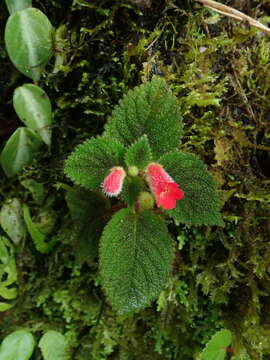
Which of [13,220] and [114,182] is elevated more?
[114,182]

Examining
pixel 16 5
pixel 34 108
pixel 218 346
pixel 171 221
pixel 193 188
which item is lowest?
pixel 218 346

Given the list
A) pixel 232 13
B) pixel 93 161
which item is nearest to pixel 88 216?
pixel 93 161

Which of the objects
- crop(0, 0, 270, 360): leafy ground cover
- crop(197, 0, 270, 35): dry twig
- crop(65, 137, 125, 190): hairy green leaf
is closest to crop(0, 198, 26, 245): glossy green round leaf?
crop(0, 0, 270, 360): leafy ground cover

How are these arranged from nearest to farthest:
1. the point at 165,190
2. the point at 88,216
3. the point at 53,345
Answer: the point at 165,190, the point at 88,216, the point at 53,345

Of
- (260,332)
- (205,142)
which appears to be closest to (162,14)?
(205,142)

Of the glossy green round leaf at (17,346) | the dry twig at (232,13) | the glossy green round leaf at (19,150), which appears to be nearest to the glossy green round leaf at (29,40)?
the glossy green round leaf at (19,150)

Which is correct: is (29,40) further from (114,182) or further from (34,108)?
(114,182)

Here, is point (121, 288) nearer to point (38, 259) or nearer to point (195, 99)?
point (38, 259)
